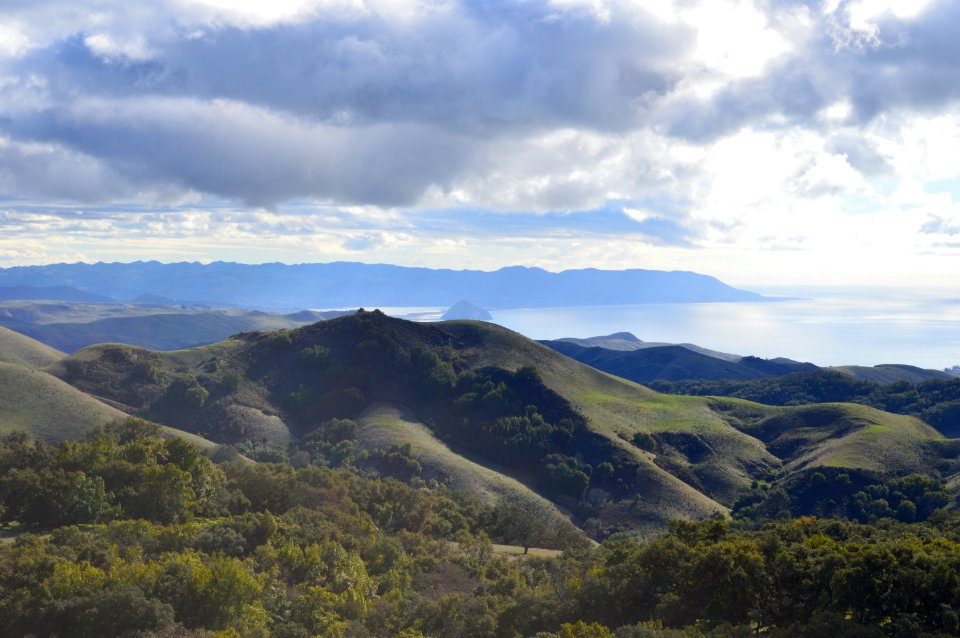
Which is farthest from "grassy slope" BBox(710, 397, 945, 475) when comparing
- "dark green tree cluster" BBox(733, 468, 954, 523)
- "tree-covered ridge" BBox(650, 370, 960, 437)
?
"tree-covered ridge" BBox(650, 370, 960, 437)

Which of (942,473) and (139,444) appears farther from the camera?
(942,473)

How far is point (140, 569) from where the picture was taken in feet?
101

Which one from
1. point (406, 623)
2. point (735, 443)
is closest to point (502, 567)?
point (406, 623)

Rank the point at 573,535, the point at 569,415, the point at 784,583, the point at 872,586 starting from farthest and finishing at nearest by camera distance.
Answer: the point at 569,415 < the point at 573,535 < the point at 784,583 < the point at 872,586

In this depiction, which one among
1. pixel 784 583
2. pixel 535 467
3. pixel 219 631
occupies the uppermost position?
pixel 784 583

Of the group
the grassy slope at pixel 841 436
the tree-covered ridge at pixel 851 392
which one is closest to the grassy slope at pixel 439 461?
the grassy slope at pixel 841 436

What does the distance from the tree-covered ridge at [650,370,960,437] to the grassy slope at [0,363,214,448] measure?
111m

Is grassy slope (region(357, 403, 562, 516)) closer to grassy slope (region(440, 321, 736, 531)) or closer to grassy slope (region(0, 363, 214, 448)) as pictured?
grassy slope (region(440, 321, 736, 531))

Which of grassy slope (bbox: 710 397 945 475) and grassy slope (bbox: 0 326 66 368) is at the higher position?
grassy slope (bbox: 710 397 945 475)

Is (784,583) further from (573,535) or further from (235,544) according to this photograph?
(573,535)

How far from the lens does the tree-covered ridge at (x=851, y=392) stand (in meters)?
123

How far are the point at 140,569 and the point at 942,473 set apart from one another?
90263 millimetres

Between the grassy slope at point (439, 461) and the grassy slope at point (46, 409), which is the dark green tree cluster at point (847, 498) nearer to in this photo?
the grassy slope at point (439, 461)

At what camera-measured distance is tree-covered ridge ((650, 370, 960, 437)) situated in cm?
12298
